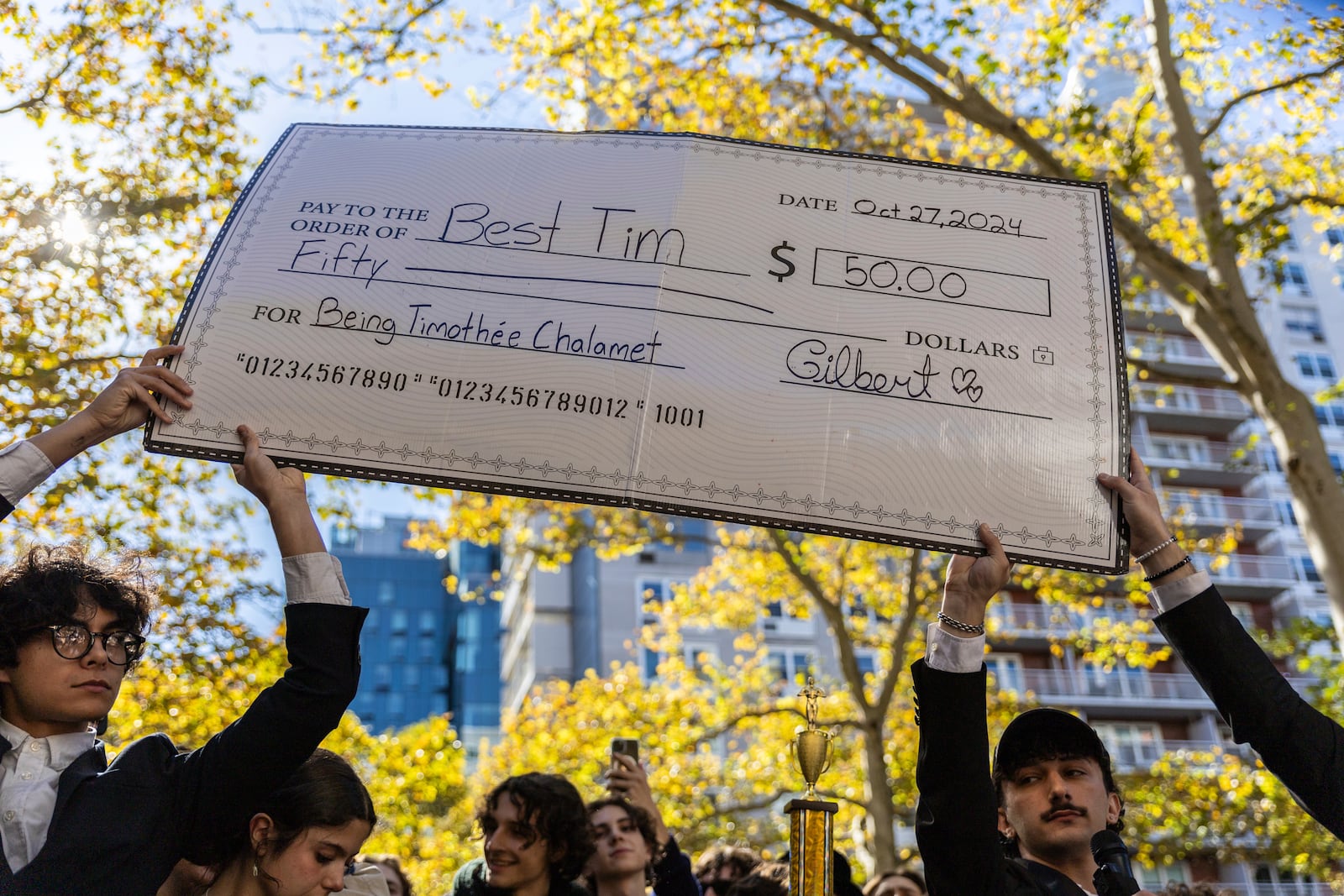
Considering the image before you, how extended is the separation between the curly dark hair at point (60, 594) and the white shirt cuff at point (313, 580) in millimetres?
407

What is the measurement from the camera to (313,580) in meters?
2.67

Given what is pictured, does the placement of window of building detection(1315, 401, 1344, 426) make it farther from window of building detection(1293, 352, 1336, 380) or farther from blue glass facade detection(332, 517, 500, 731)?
blue glass facade detection(332, 517, 500, 731)

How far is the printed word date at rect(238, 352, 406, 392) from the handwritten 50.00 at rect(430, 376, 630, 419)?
145 millimetres

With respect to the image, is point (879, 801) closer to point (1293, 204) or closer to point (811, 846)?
point (1293, 204)

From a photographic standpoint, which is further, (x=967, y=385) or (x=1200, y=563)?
(x=1200, y=563)

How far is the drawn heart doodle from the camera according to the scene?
3141 millimetres

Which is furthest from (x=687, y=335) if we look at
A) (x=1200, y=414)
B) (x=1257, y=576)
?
(x=1200, y=414)

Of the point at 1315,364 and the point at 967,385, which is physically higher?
the point at 1315,364

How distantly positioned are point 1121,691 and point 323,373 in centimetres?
4193

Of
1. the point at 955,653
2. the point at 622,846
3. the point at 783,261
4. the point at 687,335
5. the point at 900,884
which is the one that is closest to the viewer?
the point at 955,653

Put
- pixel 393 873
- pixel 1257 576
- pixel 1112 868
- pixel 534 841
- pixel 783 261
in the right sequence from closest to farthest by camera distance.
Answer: pixel 1112 868
pixel 783 261
pixel 534 841
pixel 393 873
pixel 1257 576

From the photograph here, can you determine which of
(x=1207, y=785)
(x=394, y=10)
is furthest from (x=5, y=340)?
(x=1207, y=785)

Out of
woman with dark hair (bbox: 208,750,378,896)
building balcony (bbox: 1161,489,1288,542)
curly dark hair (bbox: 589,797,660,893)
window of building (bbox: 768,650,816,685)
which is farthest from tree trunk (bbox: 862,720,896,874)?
building balcony (bbox: 1161,489,1288,542)

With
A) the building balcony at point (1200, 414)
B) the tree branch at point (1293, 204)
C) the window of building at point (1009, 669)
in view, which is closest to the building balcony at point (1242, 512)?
the building balcony at point (1200, 414)
